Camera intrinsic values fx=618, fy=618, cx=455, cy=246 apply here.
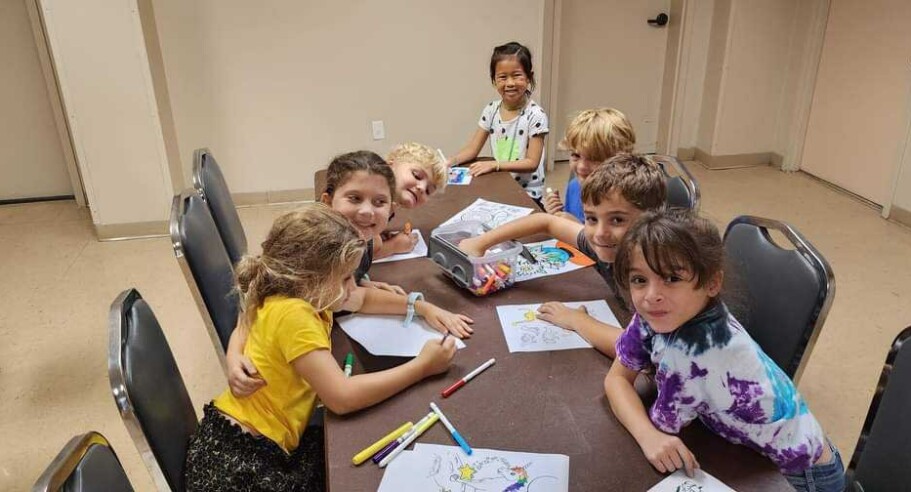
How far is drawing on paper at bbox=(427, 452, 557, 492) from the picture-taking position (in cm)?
98

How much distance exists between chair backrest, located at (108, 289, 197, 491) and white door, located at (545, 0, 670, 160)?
3.79 meters

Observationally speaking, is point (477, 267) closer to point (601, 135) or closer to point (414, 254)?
point (414, 254)

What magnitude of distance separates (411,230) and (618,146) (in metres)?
0.73

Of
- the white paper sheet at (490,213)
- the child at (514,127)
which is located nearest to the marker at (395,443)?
the white paper sheet at (490,213)

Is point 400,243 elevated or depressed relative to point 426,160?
depressed

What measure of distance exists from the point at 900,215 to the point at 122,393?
14.3 ft

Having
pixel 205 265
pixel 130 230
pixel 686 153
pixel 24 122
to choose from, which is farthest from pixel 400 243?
pixel 686 153

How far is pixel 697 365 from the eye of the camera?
3.37 feet

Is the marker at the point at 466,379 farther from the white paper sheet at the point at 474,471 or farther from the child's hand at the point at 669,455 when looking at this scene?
the child's hand at the point at 669,455

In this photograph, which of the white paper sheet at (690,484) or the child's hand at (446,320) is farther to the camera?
the child's hand at (446,320)

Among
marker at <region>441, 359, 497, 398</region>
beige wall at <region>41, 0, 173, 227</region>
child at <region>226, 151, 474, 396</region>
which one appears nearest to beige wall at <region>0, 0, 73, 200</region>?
beige wall at <region>41, 0, 173, 227</region>

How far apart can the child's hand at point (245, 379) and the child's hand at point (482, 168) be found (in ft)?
4.99

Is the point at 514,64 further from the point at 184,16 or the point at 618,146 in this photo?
the point at 184,16

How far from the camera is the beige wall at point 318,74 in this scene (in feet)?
12.7
